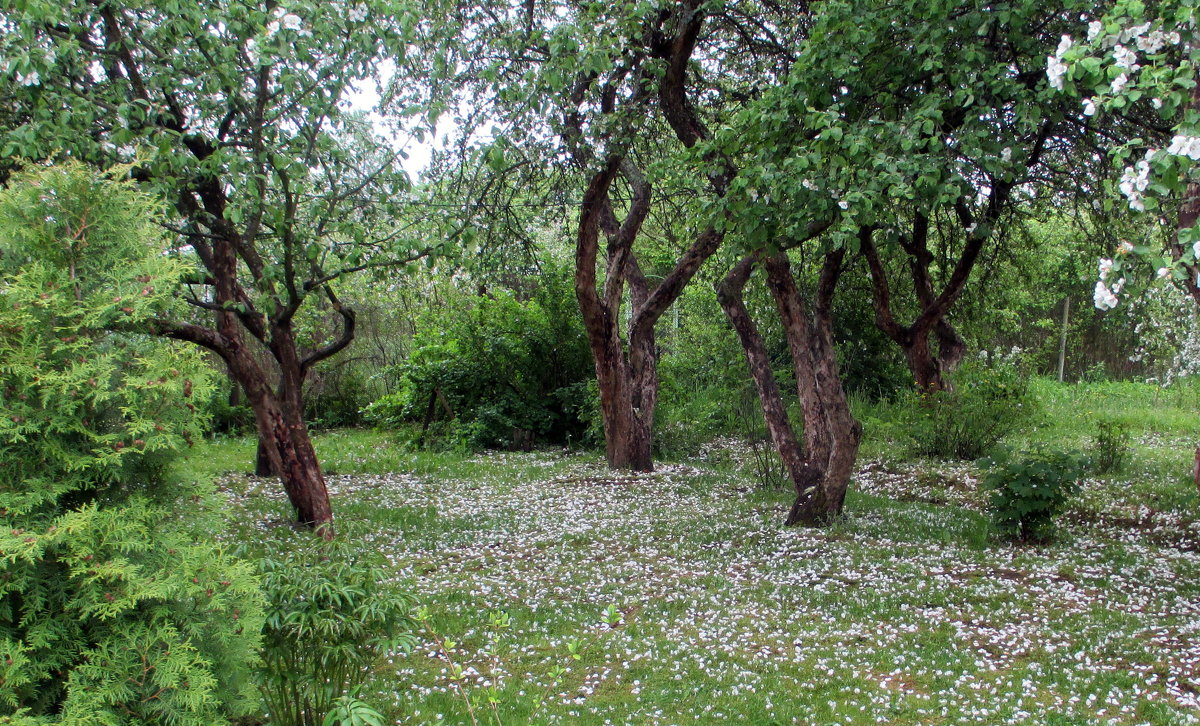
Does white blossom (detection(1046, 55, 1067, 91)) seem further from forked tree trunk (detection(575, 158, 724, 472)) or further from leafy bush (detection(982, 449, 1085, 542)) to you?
forked tree trunk (detection(575, 158, 724, 472))

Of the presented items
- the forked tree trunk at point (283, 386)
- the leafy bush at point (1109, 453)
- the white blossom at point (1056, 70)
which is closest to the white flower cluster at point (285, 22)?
the forked tree trunk at point (283, 386)

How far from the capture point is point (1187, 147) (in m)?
3.43

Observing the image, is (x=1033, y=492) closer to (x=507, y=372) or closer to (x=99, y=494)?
(x=99, y=494)

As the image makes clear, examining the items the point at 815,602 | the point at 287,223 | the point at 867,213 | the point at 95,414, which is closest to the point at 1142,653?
the point at 815,602

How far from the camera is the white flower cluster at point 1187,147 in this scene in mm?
3402

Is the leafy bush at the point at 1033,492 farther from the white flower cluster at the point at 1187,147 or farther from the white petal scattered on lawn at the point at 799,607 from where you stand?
the white flower cluster at the point at 1187,147

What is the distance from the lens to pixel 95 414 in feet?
10.0

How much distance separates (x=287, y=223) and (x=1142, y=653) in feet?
20.9

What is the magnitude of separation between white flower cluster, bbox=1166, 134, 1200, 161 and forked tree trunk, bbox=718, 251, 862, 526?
4.54 m

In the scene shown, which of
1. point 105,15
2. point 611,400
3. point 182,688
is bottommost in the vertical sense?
point 182,688

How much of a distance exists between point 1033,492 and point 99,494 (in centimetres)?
729

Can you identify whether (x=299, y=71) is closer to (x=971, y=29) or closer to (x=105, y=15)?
(x=105, y=15)

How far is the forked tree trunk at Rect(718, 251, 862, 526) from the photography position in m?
8.35

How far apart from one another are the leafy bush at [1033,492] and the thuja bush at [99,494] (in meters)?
6.67
